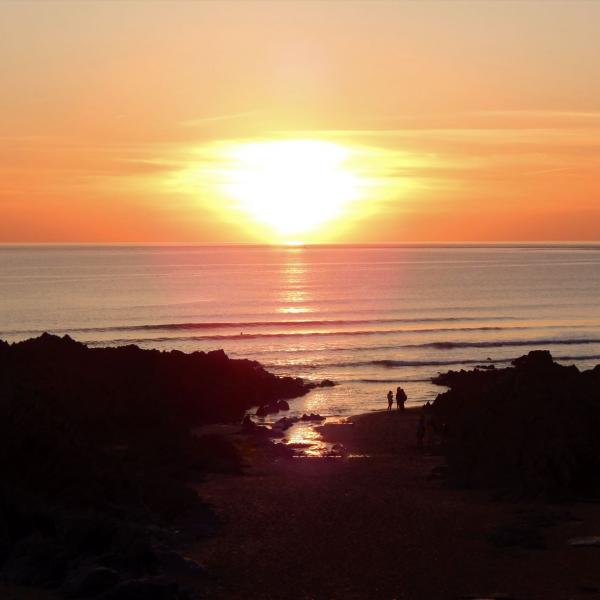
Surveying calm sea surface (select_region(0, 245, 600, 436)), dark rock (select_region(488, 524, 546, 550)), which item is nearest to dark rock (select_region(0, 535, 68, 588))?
dark rock (select_region(488, 524, 546, 550))

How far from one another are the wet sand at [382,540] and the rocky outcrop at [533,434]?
1004mm

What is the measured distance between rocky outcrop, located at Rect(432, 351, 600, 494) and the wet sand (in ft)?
3.29

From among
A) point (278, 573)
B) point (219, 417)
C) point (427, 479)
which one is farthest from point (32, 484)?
point (219, 417)

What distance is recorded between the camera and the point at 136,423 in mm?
33156

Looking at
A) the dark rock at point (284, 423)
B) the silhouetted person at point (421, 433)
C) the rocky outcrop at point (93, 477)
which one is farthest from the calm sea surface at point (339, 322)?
the rocky outcrop at point (93, 477)

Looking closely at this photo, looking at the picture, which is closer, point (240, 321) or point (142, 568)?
point (142, 568)

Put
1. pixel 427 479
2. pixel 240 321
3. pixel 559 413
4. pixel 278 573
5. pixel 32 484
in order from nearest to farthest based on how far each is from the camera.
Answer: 1. pixel 278 573
2. pixel 32 484
3. pixel 559 413
4. pixel 427 479
5. pixel 240 321

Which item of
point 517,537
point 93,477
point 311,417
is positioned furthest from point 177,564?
point 311,417

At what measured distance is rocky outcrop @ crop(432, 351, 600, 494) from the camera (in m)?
24.5

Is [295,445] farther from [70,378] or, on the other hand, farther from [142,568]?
[142,568]

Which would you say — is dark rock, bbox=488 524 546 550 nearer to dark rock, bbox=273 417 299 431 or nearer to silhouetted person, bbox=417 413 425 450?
silhouetted person, bbox=417 413 425 450

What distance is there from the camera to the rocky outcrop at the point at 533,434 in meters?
24.5

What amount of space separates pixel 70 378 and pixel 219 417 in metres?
8.80

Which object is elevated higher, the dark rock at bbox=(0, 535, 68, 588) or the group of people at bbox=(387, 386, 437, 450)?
the dark rock at bbox=(0, 535, 68, 588)
